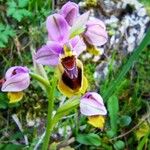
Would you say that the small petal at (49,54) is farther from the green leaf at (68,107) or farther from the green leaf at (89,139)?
the green leaf at (89,139)

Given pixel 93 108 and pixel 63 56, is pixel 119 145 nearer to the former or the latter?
pixel 93 108

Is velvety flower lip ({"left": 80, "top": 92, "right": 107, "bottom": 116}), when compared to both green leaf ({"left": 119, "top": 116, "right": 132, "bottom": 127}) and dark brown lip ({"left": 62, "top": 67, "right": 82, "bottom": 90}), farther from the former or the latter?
green leaf ({"left": 119, "top": 116, "right": 132, "bottom": 127})

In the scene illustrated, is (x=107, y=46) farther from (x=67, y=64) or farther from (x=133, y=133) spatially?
(x=67, y=64)

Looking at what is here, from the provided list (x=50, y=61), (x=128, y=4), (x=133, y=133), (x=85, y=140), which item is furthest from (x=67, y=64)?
(x=128, y=4)

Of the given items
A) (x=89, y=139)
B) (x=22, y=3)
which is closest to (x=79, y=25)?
(x=89, y=139)

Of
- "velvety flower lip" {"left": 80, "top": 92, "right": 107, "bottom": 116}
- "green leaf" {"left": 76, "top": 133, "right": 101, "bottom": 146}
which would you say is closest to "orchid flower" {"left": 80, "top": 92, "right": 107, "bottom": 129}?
"velvety flower lip" {"left": 80, "top": 92, "right": 107, "bottom": 116}

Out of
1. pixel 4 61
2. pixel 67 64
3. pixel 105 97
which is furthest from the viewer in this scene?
pixel 4 61
